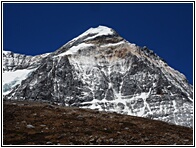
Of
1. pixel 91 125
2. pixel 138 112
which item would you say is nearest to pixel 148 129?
pixel 91 125

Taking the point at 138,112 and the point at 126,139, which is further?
the point at 138,112

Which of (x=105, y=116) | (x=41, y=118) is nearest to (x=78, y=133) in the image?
(x=41, y=118)

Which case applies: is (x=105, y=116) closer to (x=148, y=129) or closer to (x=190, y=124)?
(x=148, y=129)

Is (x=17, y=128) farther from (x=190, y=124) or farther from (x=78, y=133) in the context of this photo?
(x=190, y=124)

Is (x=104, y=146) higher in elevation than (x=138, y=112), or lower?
higher

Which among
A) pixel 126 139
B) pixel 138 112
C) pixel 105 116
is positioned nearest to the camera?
pixel 126 139

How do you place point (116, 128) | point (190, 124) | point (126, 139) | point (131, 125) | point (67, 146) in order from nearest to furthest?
point (67, 146) → point (126, 139) → point (116, 128) → point (131, 125) → point (190, 124)
